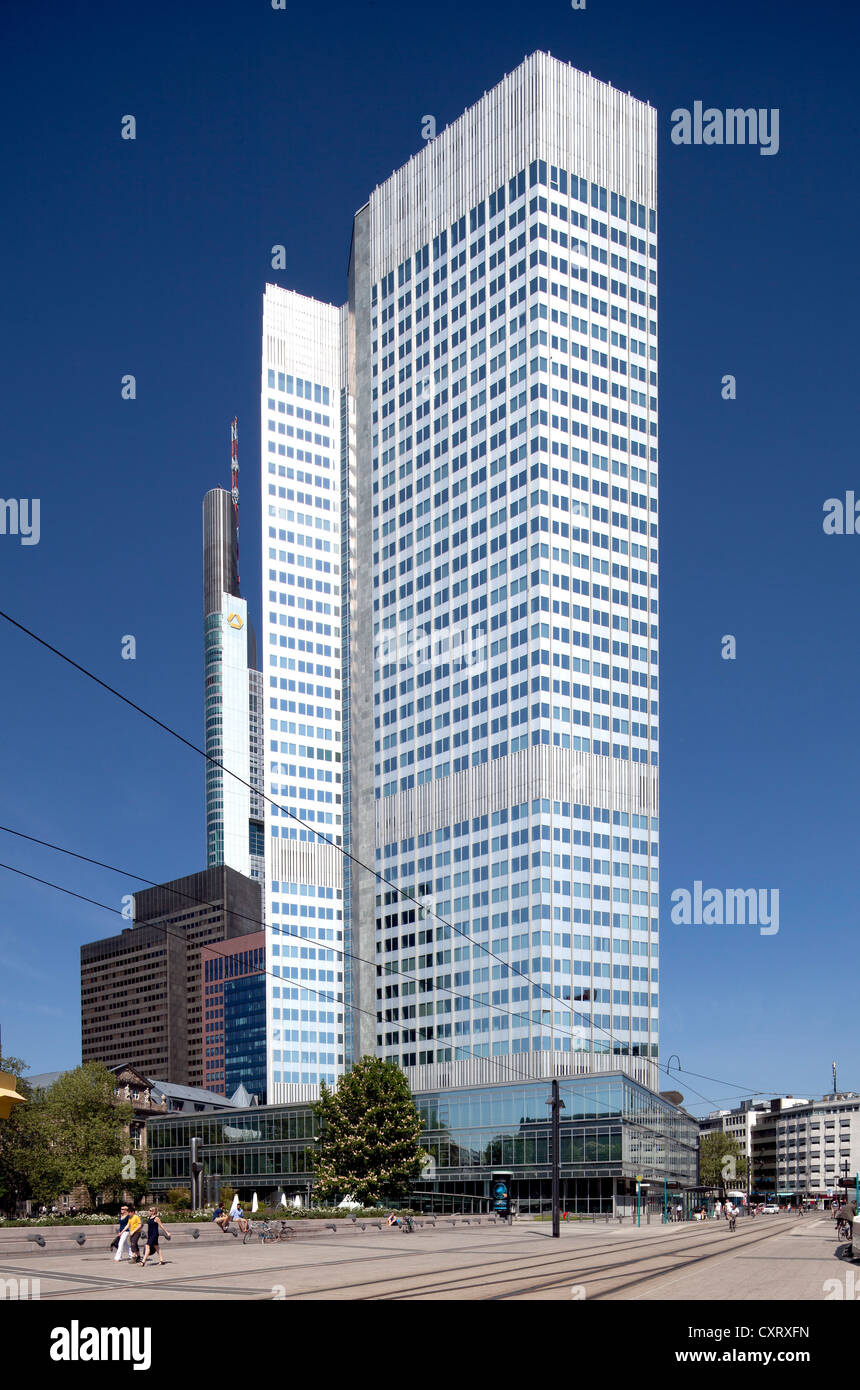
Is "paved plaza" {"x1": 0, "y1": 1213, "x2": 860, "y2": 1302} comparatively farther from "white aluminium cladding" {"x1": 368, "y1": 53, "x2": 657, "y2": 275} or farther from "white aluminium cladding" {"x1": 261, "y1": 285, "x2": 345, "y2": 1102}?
"white aluminium cladding" {"x1": 261, "y1": 285, "x2": 345, "y2": 1102}

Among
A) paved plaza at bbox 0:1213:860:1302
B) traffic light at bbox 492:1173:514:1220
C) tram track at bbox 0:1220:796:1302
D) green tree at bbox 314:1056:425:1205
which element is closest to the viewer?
paved plaza at bbox 0:1213:860:1302

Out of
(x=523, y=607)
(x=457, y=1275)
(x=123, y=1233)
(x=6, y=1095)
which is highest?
(x=523, y=607)

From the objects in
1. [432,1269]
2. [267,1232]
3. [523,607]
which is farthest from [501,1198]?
[523,607]

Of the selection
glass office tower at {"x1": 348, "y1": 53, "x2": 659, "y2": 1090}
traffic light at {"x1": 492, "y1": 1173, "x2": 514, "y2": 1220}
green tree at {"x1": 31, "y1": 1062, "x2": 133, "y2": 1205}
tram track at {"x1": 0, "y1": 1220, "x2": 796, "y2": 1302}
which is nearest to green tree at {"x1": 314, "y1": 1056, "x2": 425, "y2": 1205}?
traffic light at {"x1": 492, "y1": 1173, "x2": 514, "y2": 1220}

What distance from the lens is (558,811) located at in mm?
128375

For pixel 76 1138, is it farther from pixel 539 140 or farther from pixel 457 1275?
pixel 539 140

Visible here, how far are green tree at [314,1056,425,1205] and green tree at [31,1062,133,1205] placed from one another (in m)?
22.7

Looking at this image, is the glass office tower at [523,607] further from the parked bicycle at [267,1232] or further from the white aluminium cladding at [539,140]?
the parked bicycle at [267,1232]

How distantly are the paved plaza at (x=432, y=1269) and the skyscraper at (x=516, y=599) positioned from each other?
74.7 metres

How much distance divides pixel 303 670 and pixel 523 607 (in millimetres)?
62313

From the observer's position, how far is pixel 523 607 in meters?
133

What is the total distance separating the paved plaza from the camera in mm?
27875

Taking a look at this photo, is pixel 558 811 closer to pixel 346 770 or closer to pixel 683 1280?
pixel 346 770

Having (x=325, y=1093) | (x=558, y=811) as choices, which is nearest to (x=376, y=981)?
(x=558, y=811)
